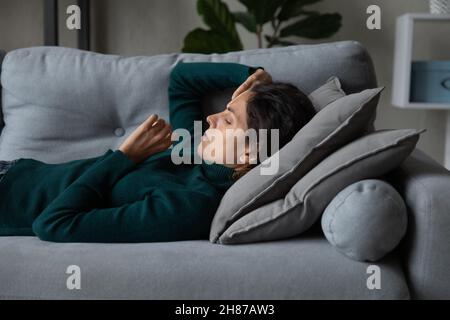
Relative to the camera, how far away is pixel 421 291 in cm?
111

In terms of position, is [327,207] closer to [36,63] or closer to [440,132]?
[36,63]

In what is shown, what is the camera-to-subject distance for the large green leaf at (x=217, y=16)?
2.71 meters

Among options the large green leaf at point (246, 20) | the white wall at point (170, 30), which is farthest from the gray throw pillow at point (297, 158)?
the white wall at point (170, 30)

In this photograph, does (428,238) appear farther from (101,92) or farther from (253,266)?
(101,92)

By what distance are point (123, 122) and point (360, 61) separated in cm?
67

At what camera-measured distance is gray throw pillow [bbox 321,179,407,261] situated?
3.59 ft

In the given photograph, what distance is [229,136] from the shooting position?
1.38 meters

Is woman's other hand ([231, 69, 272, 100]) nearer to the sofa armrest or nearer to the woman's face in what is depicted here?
the woman's face

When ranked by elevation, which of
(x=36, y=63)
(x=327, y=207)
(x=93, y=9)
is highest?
(x=93, y=9)

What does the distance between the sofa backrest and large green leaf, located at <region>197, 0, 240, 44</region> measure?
3.41 ft

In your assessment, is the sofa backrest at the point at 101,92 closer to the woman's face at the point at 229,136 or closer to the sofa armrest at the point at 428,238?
the woman's face at the point at 229,136

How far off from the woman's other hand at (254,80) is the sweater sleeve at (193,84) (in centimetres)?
4

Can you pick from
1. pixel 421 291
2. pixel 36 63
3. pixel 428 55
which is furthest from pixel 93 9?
pixel 421 291

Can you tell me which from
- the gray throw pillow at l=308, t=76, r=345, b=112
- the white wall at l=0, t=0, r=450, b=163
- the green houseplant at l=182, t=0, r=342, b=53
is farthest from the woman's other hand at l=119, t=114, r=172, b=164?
the white wall at l=0, t=0, r=450, b=163
